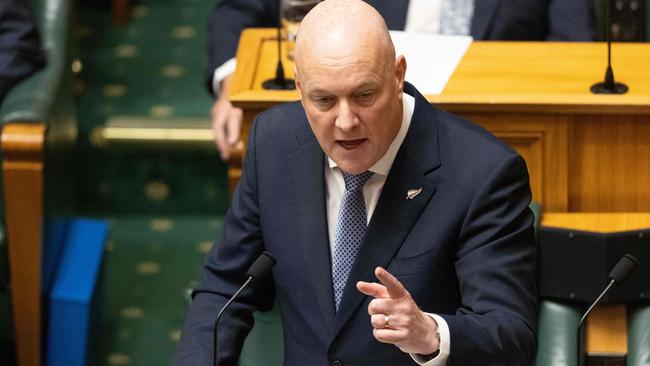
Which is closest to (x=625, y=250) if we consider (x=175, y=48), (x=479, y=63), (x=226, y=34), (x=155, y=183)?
(x=479, y=63)

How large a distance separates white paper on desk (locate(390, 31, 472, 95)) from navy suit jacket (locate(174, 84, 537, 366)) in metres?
0.46

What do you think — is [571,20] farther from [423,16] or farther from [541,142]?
[541,142]

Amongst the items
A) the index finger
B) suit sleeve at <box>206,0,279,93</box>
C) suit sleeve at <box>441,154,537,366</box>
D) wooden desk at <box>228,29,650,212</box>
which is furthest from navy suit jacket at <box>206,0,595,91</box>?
the index finger

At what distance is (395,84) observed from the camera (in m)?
2.02

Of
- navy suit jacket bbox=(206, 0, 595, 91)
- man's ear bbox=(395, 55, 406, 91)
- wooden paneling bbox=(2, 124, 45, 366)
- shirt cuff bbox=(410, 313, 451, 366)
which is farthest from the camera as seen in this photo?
navy suit jacket bbox=(206, 0, 595, 91)

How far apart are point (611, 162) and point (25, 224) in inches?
50.2

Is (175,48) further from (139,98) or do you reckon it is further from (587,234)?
(587,234)

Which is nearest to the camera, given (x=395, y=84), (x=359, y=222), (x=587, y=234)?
(x=395, y=84)

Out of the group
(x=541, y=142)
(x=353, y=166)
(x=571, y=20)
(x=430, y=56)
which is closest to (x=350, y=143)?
(x=353, y=166)

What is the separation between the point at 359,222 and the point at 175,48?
2.26 metres

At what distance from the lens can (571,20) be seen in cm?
325

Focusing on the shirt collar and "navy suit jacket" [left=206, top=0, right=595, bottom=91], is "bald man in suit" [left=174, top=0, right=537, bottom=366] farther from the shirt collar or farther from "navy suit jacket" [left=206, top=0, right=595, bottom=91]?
"navy suit jacket" [left=206, top=0, right=595, bottom=91]

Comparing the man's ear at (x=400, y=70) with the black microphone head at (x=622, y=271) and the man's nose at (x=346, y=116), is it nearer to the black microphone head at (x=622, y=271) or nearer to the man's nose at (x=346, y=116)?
the man's nose at (x=346, y=116)

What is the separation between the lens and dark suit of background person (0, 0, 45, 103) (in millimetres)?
3266
